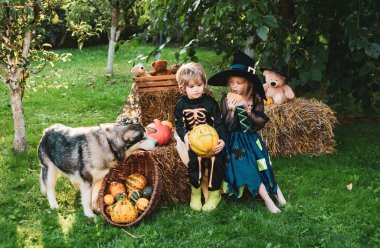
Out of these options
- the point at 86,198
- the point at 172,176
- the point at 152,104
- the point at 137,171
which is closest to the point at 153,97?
the point at 152,104

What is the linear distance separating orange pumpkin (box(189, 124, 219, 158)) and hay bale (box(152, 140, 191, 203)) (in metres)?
0.52

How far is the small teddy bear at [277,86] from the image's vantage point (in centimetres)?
607

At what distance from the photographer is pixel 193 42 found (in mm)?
5027

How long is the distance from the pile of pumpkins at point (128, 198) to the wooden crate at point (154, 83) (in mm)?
1591

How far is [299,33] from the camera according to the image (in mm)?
4570

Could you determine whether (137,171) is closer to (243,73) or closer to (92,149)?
(92,149)

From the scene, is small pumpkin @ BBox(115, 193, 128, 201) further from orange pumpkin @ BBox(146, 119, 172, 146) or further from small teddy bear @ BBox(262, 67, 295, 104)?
small teddy bear @ BBox(262, 67, 295, 104)

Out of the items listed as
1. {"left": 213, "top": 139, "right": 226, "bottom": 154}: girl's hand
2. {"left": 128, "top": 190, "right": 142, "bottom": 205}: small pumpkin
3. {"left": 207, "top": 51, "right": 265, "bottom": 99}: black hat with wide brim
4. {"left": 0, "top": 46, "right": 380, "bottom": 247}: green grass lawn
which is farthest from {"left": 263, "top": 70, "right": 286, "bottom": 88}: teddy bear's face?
{"left": 128, "top": 190, "right": 142, "bottom": 205}: small pumpkin

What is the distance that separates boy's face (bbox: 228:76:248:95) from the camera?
4.23 m

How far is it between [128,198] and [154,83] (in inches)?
76.3

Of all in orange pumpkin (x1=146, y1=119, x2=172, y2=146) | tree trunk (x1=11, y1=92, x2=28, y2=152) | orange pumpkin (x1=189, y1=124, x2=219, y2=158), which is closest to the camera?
orange pumpkin (x1=189, y1=124, x2=219, y2=158)

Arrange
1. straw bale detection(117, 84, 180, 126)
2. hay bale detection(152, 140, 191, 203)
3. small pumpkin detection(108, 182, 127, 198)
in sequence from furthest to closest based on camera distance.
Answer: straw bale detection(117, 84, 180, 126) → hay bale detection(152, 140, 191, 203) → small pumpkin detection(108, 182, 127, 198)

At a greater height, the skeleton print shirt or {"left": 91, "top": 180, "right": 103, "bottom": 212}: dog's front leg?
the skeleton print shirt

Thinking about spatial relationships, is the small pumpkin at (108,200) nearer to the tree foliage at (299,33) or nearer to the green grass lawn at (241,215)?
the green grass lawn at (241,215)
